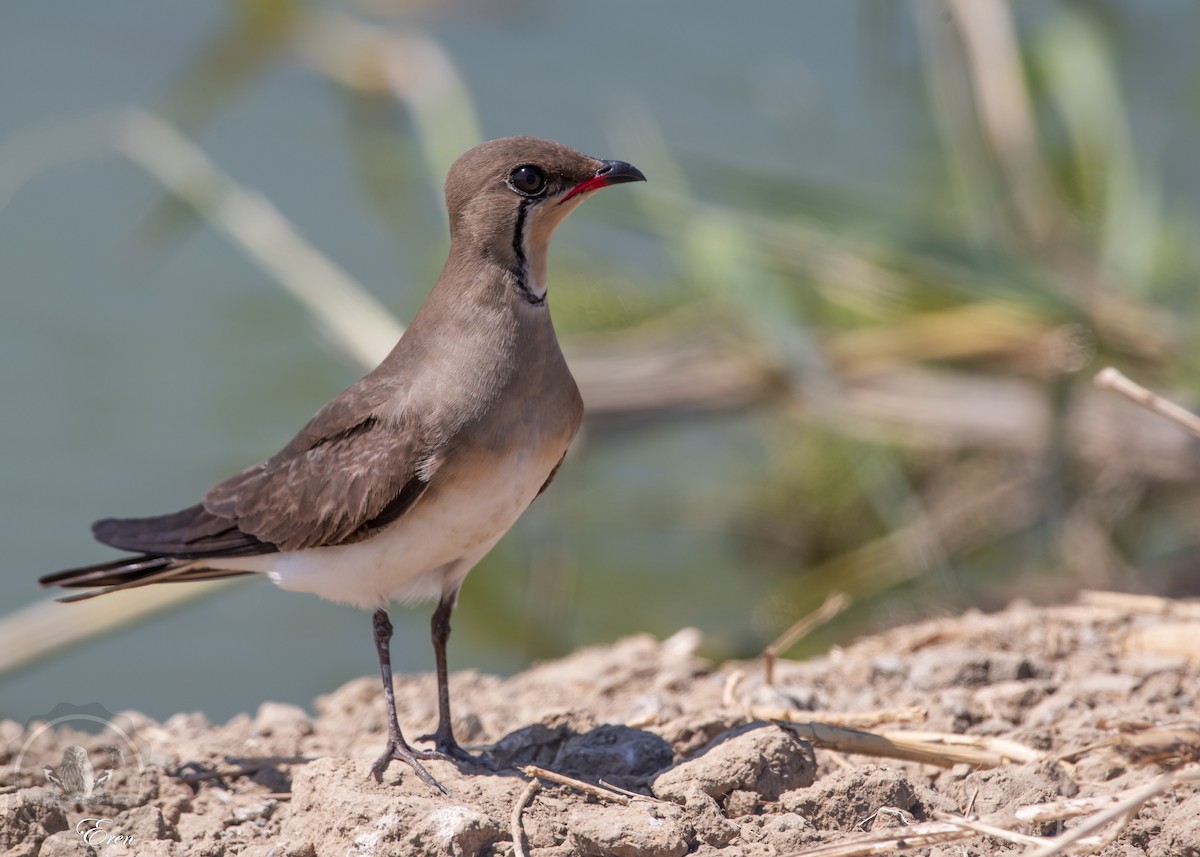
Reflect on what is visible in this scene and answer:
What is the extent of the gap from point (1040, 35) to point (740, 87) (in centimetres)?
410

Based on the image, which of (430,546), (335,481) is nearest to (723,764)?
(430,546)

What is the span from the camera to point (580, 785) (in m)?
3.32

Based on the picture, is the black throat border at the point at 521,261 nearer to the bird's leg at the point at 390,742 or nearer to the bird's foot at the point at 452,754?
the bird's leg at the point at 390,742

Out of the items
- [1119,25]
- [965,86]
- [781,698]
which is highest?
[1119,25]

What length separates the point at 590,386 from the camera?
6.75 metres

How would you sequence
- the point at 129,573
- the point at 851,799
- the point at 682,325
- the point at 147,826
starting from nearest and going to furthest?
the point at 851,799 < the point at 147,826 < the point at 129,573 < the point at 682,325

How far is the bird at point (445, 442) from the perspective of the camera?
354cm

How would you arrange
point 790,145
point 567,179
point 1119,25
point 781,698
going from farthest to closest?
point 790,145 < point 1119,25 < point 781,698 < point 567,179

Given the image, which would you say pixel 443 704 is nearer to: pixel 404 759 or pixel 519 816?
pixel 404 759

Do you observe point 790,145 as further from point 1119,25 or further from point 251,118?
point 251,118

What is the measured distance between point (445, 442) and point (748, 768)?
1045 millimetres

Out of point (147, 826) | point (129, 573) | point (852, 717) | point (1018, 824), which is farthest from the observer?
point (129, 573)


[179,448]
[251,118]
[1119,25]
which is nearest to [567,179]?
[1119,25]

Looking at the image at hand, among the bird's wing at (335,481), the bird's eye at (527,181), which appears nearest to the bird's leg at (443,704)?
the bird's wing at (335,481)
